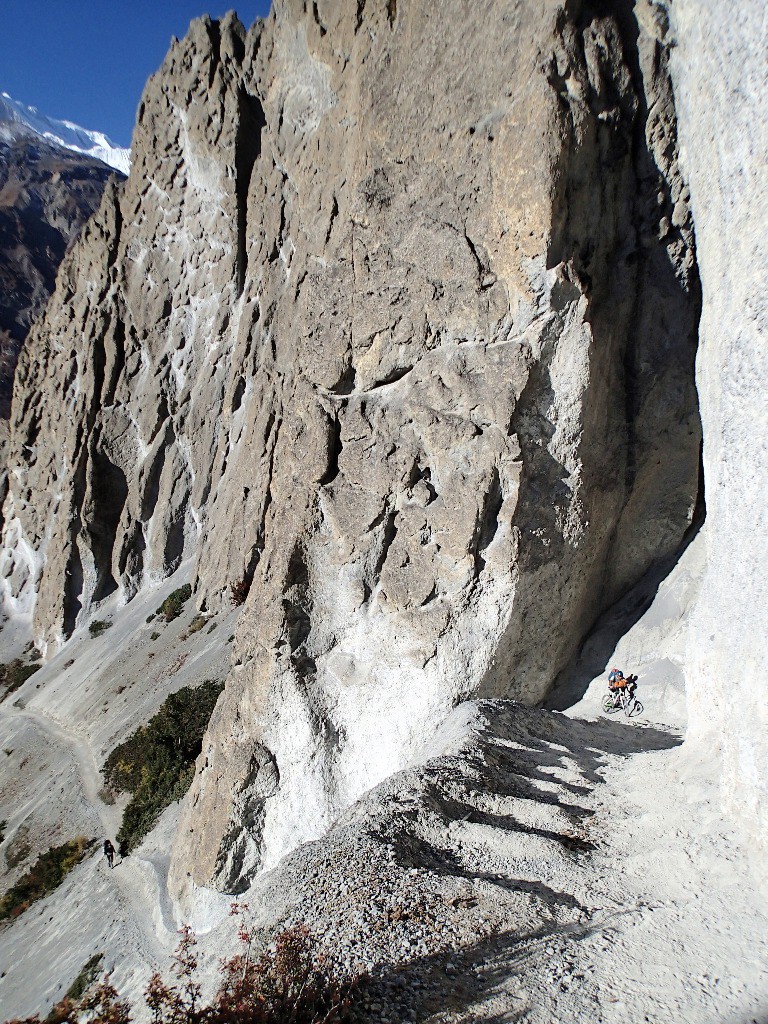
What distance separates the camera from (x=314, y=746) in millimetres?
10242

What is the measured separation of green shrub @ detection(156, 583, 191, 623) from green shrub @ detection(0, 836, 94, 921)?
10.0m

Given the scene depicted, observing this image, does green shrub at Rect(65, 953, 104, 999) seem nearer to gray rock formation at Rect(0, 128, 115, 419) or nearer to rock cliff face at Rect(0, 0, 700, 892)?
rock cliff face at Rect(0, 0, 700, 892)

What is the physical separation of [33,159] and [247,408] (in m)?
107

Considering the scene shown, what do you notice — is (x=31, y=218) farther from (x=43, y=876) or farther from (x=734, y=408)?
(x=734, y=408)

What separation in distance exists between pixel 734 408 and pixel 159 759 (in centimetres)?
1881

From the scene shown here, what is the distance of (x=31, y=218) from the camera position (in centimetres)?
8425

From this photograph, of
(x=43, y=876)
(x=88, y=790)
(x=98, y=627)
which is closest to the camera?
(x=43, y=876)

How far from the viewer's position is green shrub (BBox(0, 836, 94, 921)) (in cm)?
1616

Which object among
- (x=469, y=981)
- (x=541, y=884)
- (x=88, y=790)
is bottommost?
(x=88, y=790)

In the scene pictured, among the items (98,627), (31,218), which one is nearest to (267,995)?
(98,627)

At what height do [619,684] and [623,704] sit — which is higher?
Result: [619,684]

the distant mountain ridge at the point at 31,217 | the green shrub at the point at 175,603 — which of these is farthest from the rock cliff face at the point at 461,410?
the distant mountain ridge at the point at 31,217

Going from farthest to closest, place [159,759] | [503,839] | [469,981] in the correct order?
1. [159,759]
2. [503,839]
3. [469,981]

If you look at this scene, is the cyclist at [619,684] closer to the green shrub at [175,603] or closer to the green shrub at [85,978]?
the green shrub at [85,978]
